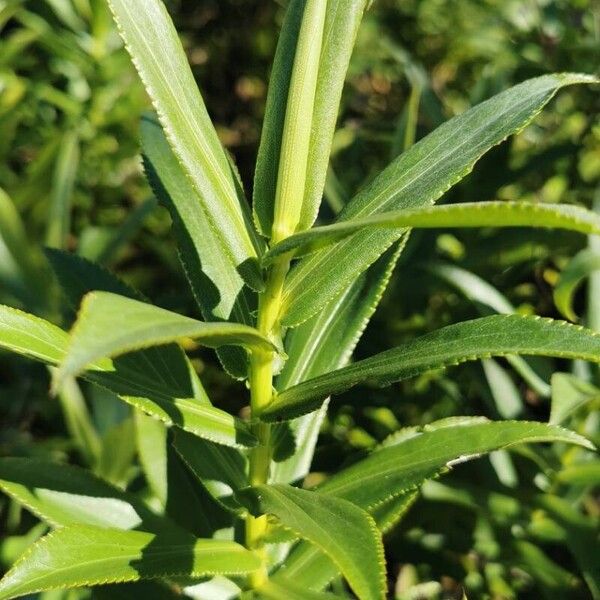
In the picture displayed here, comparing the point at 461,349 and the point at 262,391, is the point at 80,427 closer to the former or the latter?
the point at 262,391

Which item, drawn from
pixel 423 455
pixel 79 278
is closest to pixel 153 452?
pixel 79 278

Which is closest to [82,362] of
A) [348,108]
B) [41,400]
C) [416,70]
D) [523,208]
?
[523,208]

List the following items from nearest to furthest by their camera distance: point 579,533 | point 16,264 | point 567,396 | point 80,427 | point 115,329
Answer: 1. point 115,329
2. point 567,396
3. point 579,533
4. point 80,427
5. point 16,264

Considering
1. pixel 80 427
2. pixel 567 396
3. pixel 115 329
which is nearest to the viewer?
pixel 115 329

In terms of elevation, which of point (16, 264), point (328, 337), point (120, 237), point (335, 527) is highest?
point (120, 237)

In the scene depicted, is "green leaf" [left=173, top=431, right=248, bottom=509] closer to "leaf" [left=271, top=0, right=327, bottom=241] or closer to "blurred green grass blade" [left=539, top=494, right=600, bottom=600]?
"leaf" [left=271, top=0, right=327, bottom=241]

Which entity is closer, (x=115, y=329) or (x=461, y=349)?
(x=115, y=329)

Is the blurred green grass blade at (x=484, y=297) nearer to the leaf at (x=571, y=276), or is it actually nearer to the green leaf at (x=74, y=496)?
the leaf at (x=571, y=276)
